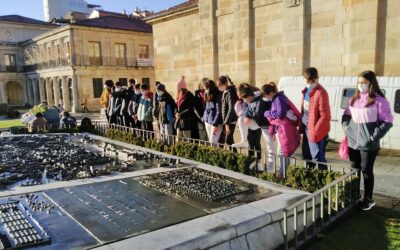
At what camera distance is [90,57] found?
113 feet

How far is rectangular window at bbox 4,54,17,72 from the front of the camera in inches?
1763

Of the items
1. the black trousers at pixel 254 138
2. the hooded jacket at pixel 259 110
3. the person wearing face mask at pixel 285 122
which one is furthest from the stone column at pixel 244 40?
the person wearing face mask at pixel 285 122

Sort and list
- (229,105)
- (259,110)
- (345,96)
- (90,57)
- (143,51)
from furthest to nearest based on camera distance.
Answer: (143,51) → (90,57) → (345,96) → (229,105) → (259,110)

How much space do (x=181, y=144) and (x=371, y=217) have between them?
3.98 m

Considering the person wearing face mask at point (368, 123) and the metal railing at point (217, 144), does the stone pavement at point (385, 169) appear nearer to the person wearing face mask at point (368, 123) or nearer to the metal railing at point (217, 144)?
the person wearing face mask at point (368, 123)

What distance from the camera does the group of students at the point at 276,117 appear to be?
5.01 m

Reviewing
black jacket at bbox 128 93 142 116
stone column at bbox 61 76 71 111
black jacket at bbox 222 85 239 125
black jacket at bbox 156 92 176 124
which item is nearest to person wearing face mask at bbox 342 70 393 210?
black jacket at bbox 222 85 239 125

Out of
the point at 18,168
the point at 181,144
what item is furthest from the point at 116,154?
the point at 18,168

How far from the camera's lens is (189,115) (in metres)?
8.92

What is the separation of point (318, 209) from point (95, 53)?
33255mm

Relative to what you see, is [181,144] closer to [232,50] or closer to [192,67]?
[232,50]

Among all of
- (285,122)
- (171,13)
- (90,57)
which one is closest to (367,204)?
(285,122)

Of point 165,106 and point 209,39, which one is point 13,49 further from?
point 165,106

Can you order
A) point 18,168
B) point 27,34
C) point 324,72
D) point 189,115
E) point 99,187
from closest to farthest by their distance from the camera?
point 99,187 < point 18,168 < point 189,115 < point 324,72 < point 27,34
